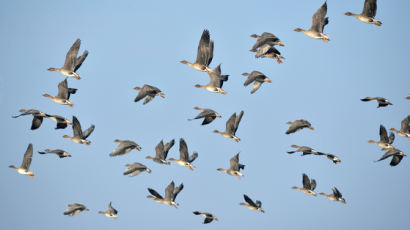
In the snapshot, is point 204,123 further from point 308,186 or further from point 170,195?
point 308,186

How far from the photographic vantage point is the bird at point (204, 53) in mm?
37250

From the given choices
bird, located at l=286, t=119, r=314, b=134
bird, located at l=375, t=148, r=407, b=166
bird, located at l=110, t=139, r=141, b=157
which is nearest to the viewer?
bird, located at l=110, t=139, r=141, b=157

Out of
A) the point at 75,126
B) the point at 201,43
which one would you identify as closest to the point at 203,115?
the point at 201,43

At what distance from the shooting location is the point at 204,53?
125 feet

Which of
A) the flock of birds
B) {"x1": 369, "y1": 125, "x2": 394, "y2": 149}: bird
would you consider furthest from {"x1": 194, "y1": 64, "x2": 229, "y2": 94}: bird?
{"x1": 369, "y1": 125, "x2": 394, "y2": 149}: bird

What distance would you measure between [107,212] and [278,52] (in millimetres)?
12838

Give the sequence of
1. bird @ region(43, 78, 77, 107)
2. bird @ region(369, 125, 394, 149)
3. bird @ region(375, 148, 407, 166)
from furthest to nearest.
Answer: bird @ region(369, 125, 394, 149), bird @ region(43, 78, 77, 107), bird @ region(375, 148, 407, 166)

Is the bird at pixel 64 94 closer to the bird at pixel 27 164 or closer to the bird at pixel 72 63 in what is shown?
the bird at pixel 72 63

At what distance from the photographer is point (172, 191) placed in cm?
4109

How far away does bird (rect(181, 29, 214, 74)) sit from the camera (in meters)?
37.2

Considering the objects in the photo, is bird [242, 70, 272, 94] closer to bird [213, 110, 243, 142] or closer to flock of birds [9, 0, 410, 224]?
flock of birds [9, 0, 410, 224]

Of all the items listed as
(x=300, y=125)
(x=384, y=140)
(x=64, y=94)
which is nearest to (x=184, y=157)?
(x=300, y=125)

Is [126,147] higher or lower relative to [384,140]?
lower

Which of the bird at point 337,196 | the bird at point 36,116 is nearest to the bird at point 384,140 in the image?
the bird at point 337,196
